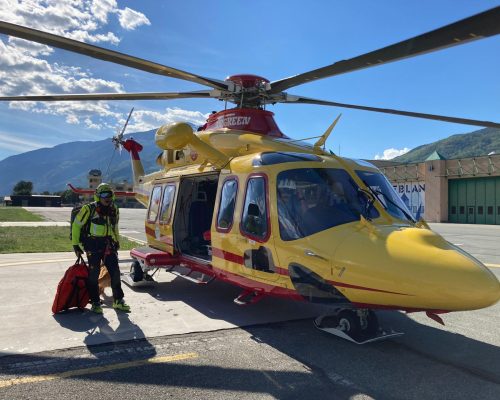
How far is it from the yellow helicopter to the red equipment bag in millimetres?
1477

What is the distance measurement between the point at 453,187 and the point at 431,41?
41.0 meters

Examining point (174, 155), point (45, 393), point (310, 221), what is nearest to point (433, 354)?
point (310, 221)

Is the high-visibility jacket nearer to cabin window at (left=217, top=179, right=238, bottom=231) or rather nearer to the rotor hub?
cabin window at (left=217, top=179, right=238, bottom=231)

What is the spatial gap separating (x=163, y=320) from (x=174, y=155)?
3834 millimetres

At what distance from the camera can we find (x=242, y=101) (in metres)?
7.60

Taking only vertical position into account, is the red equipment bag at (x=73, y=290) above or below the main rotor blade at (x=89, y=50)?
below

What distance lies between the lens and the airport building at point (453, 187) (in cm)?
3756

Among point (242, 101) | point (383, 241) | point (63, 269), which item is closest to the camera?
point (383, 241)

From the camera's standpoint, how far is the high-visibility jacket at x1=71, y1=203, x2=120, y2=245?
21.2 ft

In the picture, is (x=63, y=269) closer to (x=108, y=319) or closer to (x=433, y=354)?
(x=108, y=319)

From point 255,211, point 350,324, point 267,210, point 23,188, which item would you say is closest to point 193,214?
point 255,211

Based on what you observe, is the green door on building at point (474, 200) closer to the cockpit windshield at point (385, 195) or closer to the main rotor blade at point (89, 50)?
the cockpit windshield at point (385, 195)

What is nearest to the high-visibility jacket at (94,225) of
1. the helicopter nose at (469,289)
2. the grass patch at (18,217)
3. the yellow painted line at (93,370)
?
the yellow painted line at (93,370)

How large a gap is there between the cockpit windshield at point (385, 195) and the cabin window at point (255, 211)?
1404 mm
